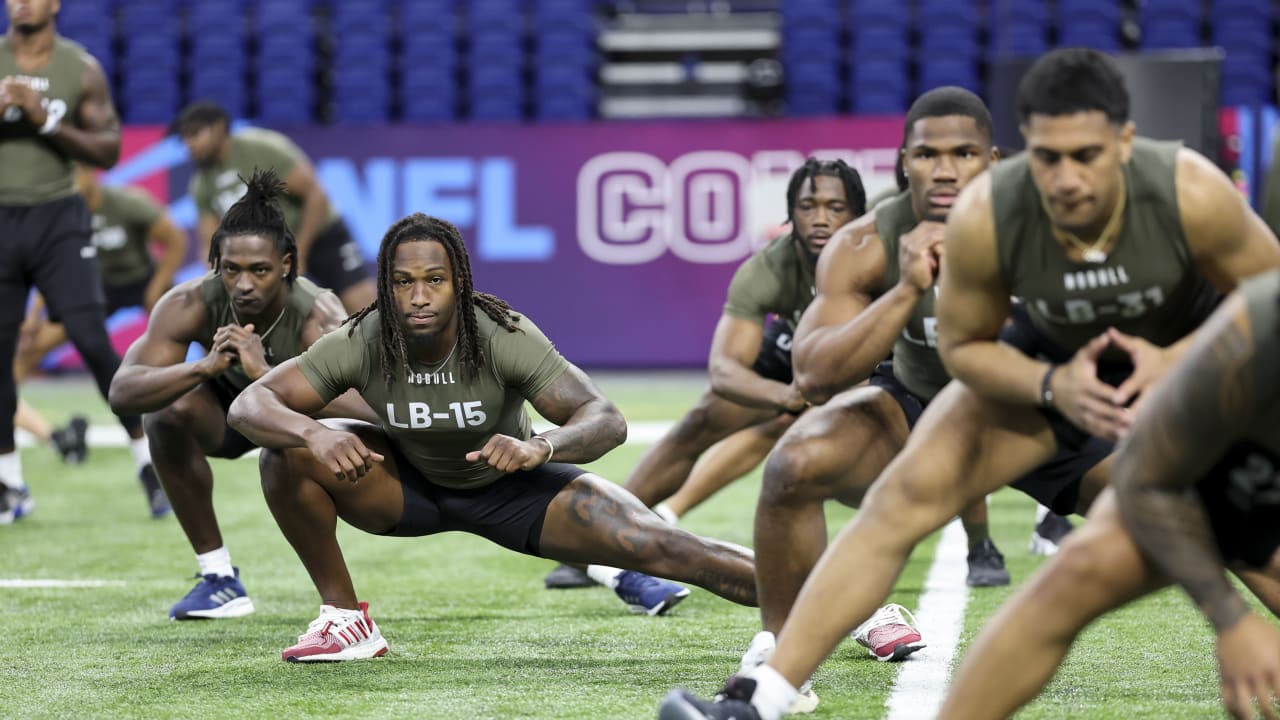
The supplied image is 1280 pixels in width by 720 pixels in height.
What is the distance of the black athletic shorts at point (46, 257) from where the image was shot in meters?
→ 8.24

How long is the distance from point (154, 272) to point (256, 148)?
210 cm

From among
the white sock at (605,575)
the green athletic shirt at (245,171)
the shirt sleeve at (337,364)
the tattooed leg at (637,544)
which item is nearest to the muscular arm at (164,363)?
the shirt sleeve at (337,364)

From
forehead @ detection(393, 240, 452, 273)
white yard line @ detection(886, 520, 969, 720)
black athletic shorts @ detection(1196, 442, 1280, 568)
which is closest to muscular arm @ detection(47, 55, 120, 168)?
forehead @ detection(393, 240, 452, 273)

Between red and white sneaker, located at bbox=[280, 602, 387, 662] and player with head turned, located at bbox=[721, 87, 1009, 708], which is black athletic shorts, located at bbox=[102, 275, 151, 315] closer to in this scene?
red and white sneaker, located at bbox=[280, 602, 387, 662]

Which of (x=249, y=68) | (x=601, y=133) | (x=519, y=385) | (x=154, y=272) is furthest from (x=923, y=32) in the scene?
(x=519, y=385)

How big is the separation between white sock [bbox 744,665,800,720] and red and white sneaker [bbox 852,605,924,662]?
1.34 meters

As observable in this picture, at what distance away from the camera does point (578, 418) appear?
5.30 metres

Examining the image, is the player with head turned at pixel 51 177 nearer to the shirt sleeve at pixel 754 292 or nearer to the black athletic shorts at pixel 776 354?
the black athletic shorts at pixel 776 354

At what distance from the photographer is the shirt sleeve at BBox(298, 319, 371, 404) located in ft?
17.4

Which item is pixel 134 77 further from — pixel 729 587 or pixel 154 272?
pixel 729 587

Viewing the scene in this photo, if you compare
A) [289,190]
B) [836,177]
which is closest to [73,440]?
[289,190]

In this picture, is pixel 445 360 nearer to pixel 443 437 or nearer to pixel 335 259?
pixel 443 437

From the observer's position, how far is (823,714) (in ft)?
14.8

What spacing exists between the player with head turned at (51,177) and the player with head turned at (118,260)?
108 inches
